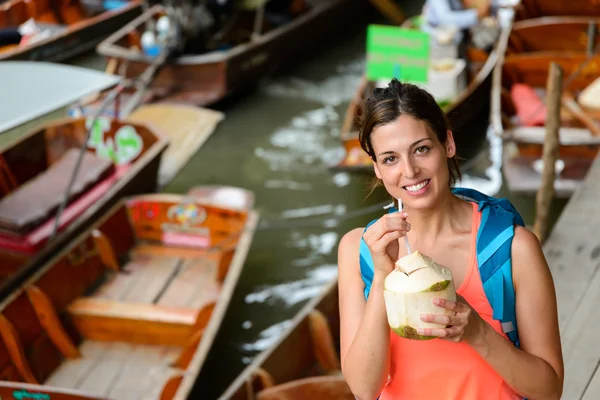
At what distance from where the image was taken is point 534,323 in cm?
146

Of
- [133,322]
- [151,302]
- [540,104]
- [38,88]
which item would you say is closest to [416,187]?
[38,88]

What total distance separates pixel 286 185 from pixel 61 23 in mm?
5545

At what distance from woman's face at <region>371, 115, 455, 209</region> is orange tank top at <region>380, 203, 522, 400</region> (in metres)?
0.15

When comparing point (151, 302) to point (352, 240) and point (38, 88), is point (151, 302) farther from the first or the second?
point (352, 240)

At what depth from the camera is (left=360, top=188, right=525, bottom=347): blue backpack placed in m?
1.46

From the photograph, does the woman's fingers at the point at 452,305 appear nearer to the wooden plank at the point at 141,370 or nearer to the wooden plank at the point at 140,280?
the wooden plank at the point at 141,370

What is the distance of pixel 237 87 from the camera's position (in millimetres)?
9078

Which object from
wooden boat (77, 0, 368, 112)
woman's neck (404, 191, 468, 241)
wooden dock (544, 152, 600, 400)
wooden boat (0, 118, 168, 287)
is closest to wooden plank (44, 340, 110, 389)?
wooden boat (0, 118, 168, 287)

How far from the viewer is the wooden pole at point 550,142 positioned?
413cm

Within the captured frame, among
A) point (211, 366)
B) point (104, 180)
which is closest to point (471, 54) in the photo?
point (104, 180)

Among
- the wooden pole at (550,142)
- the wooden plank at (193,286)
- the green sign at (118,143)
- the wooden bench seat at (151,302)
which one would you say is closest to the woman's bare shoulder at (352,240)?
the wooden pole at (550,142)

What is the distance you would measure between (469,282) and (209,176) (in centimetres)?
657

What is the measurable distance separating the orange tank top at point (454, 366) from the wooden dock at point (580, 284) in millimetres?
1427

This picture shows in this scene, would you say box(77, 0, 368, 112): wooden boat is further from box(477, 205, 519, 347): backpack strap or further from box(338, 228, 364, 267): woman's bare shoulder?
box(477, 205, 519, 347): backpack strap
